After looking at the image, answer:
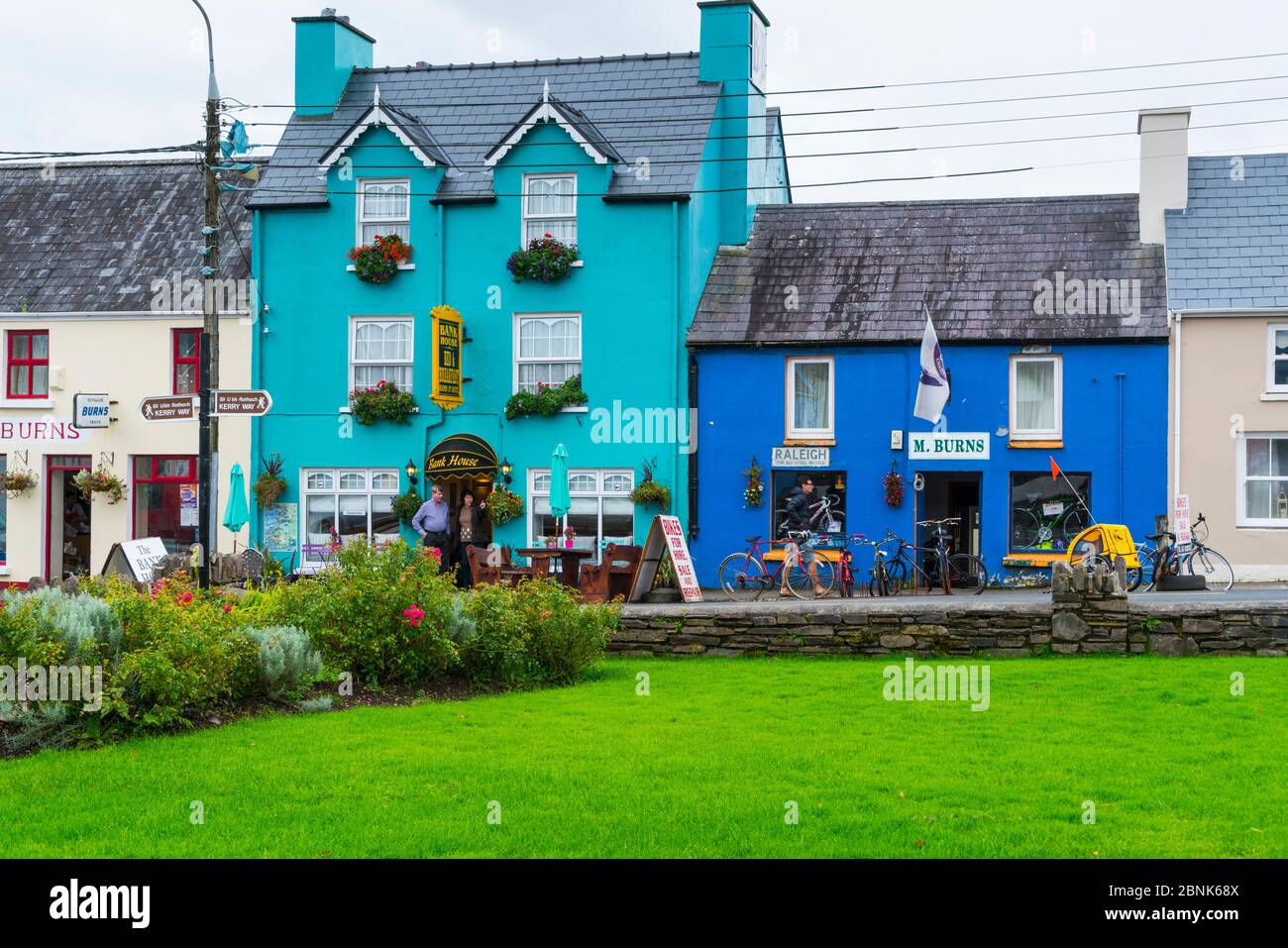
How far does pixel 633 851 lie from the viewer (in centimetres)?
835

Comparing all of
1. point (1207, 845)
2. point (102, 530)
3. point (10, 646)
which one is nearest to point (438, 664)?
point (10, 646)

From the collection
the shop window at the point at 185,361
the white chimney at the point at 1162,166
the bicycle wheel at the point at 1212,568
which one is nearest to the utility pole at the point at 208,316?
the shop window at the point at 185,361

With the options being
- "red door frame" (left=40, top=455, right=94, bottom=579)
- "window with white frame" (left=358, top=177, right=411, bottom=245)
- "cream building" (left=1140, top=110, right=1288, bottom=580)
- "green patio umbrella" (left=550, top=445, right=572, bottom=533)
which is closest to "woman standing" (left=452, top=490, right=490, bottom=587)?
"green patio umbrella" (left=550, top=445, right=572, bottom=533)

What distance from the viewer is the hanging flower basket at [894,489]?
28875mm

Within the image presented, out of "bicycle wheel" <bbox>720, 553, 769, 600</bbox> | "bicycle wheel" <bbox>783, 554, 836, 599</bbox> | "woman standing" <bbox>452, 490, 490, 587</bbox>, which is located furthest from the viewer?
"woman standing" <bbox>452, 490, 490, 587</bbox>

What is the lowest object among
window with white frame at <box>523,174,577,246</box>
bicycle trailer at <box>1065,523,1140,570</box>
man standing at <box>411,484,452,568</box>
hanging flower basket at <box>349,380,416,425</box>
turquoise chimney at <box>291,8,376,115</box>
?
bicycle trailer at <box>1065,523,1140,570</box>

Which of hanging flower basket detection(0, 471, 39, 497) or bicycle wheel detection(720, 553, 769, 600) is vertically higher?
hanging flower basket detection(0, 471, 39, 497)

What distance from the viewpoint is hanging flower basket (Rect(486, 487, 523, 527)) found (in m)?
30.0

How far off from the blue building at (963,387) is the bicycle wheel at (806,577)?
1355 millimetres

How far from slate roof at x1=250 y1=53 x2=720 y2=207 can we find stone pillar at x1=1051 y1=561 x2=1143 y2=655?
14.1 meters

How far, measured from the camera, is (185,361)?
32594 millimetres

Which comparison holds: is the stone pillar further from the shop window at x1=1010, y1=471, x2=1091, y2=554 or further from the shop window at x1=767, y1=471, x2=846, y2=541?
the shop window at x1=767, y1=471, x2=846, y2=541

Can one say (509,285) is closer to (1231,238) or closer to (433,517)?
(433,517)
